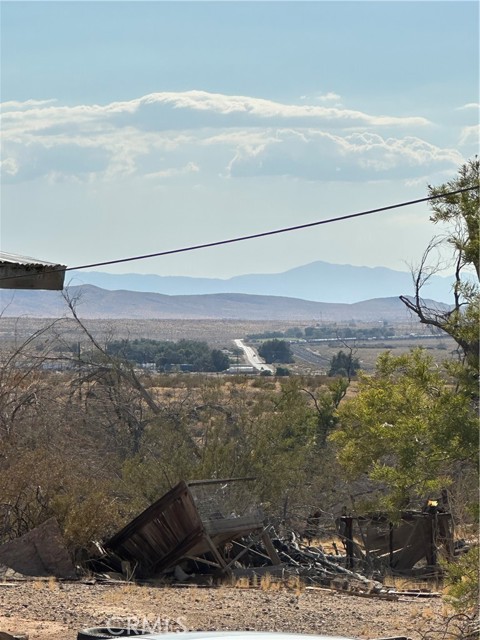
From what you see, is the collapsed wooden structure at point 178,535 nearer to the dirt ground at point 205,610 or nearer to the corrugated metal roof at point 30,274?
the dirt ground at point 205,610

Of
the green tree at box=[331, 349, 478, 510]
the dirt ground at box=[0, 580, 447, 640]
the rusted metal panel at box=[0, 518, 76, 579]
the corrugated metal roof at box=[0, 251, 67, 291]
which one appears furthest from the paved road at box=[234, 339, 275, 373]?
the corrugated metal roof at box=[0, 251, 67, 291]

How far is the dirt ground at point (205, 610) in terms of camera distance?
13000 millimetres

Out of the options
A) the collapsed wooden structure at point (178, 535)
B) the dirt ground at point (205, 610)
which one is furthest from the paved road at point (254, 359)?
the dirt ground at point (205, 610)

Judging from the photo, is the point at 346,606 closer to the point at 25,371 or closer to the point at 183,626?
the point at 183,626

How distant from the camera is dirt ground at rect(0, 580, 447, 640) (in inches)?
512

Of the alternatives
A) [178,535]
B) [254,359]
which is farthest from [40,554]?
[254,359]

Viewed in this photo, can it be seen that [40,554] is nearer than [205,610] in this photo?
No

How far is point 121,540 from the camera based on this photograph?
19.4 metres

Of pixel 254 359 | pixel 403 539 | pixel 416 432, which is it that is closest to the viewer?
pixel 416 432

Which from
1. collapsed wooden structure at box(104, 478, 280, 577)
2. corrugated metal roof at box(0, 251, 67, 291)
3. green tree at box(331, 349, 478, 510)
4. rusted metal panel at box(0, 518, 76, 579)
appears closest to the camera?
corrugated metal roof at box(0, 251, 67, 291)

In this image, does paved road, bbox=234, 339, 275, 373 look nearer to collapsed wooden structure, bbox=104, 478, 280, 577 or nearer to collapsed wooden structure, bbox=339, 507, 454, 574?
collapsed wooden structure, bbox=339, 507, 454, 574

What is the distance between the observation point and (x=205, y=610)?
46.5 ft

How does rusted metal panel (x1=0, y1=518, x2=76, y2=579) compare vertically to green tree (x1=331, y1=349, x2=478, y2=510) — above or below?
below

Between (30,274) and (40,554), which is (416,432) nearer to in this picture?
(30,274)
